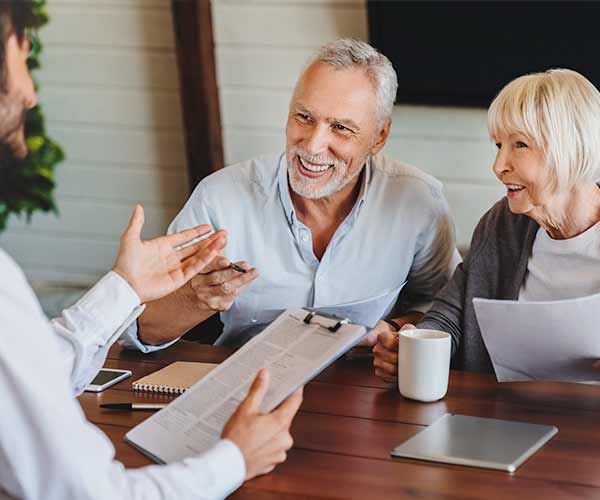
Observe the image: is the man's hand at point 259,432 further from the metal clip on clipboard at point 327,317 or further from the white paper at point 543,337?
the white paper at point 543,337

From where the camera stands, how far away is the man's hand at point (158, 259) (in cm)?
160

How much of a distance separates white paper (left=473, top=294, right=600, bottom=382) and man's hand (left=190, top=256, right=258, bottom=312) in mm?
481

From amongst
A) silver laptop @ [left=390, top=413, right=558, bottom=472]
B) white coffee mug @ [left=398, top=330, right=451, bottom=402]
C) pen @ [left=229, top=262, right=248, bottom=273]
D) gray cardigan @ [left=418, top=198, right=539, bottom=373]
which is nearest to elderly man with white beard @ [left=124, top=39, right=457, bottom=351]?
gray cardigan @ [left=418, top=198, right=539, bottom=373]

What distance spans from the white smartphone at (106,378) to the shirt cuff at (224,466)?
483 mm

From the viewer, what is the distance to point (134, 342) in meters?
1.96

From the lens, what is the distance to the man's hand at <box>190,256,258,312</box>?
1921 mm

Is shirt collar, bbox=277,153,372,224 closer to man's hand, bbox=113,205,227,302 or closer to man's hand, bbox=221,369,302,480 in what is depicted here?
man's hand, bbox=113,205,227,302

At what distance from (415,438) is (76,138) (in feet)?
9.64

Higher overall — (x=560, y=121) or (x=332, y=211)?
(x=560, y=121)

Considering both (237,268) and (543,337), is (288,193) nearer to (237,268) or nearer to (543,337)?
(237,268)

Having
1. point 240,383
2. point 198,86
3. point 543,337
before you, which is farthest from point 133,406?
point 198,86

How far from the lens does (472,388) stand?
5.70 feet

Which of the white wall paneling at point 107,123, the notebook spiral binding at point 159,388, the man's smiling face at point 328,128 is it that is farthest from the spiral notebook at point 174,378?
the white wall paneling at point 107,123

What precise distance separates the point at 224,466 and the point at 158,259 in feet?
1.51
